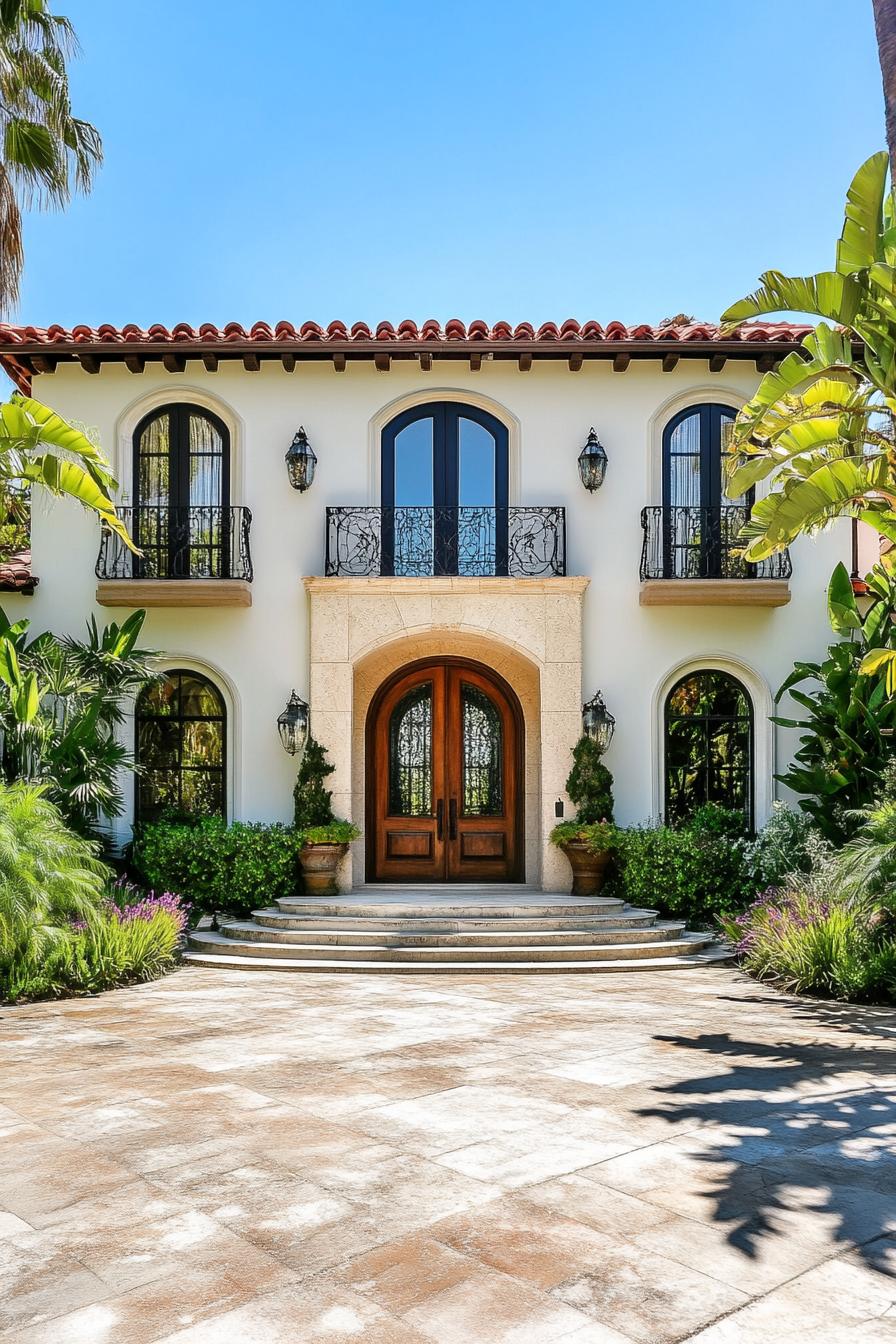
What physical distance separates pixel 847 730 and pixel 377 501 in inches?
255

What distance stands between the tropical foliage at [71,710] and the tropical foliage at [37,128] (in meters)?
4.46

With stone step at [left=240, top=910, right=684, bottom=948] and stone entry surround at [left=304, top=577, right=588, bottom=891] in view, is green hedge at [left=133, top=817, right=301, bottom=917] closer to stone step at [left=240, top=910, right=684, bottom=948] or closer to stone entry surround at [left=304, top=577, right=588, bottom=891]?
stone step at [left=240, top=910, right=684, bottom=948]

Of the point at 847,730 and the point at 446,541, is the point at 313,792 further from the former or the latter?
the point at 847,730

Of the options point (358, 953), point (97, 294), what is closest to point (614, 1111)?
point (358, 953)

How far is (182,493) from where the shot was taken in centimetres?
1466

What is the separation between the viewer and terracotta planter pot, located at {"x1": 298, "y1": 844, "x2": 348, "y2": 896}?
13.2m

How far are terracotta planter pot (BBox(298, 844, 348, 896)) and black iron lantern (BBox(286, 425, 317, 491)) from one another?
15.1ft

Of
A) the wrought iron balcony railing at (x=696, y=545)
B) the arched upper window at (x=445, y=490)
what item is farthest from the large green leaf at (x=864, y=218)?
the arched upper window at (x=445, y=490)

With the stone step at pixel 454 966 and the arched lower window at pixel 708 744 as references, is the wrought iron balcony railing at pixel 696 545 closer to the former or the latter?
the arched lower window at pixel 708 744

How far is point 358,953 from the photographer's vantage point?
1148 cm

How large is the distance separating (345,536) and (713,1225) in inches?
435

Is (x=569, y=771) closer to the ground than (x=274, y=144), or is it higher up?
closer to the ground

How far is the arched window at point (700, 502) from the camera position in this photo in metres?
14.4

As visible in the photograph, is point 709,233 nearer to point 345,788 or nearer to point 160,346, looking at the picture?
point 160,346
